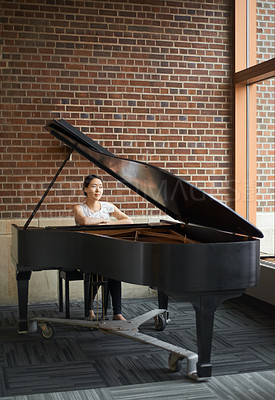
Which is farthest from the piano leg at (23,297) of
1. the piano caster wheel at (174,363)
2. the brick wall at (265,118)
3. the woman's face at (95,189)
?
the brick wall at (265,118)

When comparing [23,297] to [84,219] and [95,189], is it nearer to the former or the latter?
[84,219]

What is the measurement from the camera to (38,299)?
18.3 feet

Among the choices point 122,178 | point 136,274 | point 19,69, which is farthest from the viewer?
point 19,69

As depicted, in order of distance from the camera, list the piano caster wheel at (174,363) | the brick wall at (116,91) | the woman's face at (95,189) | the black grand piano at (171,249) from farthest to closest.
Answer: the brick wall at (116,91) < the woman's face at (95,189) < the piano caster wheel at (174,363) < the black grand piano at (171,249)

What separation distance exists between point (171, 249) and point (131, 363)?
985mm

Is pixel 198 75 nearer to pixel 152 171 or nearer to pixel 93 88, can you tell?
pixel 93 88

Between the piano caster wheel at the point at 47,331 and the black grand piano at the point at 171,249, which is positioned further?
the piano caster wheel at the point at 47,331

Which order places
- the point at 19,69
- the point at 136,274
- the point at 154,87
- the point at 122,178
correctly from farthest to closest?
the point at 154,87 → the point at 19,69 → the point at 122,178 → the point at 136,274

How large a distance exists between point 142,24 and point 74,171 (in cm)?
171

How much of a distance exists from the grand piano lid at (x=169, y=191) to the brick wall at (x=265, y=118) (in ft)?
7.16

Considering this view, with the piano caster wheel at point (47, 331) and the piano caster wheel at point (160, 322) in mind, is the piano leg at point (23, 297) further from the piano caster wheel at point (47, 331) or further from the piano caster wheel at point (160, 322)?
the piano caster wheel at point (160, 322)

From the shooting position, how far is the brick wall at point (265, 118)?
5.61 meters

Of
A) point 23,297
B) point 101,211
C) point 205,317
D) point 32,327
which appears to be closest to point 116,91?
point 101,211

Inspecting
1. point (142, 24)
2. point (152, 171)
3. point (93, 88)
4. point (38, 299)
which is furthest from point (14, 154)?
point (152, 171)
